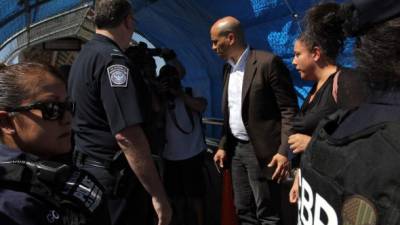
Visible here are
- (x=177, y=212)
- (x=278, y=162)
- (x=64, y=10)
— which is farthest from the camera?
(x=64, y=10)

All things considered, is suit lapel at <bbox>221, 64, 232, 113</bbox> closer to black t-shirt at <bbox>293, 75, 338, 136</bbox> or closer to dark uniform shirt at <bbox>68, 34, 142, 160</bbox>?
black t-shirt at <bbox>293, 75, 338, 136</bbox>

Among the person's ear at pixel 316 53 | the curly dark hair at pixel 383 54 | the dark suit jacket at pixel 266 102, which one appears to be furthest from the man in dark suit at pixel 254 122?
the curly dark hair at pixel 383 54

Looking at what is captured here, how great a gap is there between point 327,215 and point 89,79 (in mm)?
1646

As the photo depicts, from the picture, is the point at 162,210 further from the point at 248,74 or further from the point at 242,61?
the point at 242,61

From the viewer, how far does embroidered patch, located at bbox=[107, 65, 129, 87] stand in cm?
236

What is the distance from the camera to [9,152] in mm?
1401

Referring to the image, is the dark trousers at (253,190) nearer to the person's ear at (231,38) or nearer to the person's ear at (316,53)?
the person's ear at (231,38)

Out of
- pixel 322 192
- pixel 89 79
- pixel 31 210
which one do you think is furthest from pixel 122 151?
pixel 322 192

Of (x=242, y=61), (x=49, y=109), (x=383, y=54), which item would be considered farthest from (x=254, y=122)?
(x=383, y=54)

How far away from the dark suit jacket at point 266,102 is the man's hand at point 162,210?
3.04ft

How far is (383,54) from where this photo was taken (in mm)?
1026

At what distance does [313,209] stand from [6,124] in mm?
939

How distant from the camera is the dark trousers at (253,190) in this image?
130 inches

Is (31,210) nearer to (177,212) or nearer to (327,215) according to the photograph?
(327,215)
